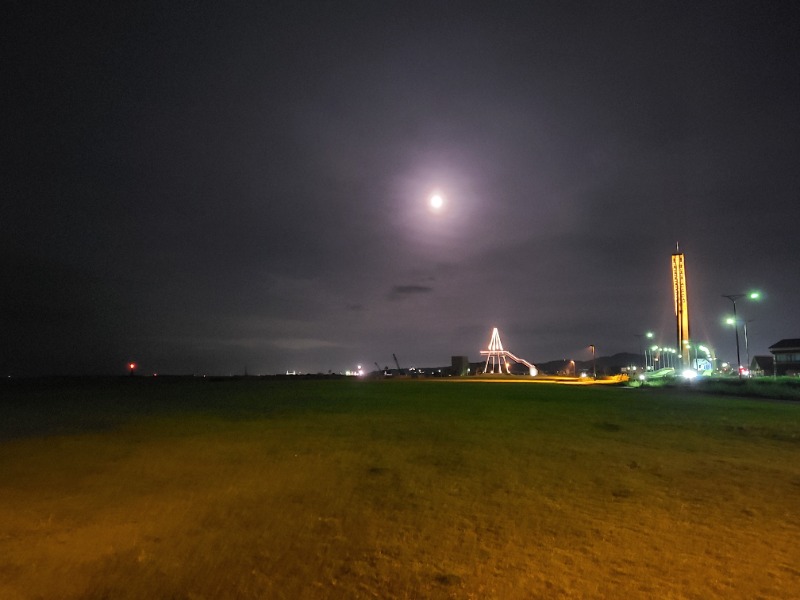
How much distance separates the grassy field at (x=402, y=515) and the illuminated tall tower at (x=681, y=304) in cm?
6590

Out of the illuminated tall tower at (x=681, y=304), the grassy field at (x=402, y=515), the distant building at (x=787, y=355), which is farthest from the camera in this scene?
the distant building at (x=787, y=355)

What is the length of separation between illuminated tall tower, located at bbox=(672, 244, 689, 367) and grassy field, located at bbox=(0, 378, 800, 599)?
6590cm

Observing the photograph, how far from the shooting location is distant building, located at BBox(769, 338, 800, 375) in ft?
333

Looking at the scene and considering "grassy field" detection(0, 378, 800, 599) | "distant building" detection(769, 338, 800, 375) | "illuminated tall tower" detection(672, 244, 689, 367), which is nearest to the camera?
"grassy field" detection(0, 378, 800, 599)

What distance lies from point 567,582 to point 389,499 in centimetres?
402

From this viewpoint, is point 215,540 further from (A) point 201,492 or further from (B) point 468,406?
(B) point 468,406

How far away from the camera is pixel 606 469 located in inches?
471

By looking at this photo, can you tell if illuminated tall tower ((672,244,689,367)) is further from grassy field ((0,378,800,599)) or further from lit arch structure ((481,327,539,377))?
grassy field ((0,378,800,599))

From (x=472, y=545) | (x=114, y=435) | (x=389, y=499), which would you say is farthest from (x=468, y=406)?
(x=472, y=545)

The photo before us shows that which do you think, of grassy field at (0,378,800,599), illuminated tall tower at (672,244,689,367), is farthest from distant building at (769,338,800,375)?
grassy field at (0,378,800,599)

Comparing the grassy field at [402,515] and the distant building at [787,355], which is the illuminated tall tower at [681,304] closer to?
the distant building at [787,355]

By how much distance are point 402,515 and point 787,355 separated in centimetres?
11738

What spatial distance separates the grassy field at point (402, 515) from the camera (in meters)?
6.14

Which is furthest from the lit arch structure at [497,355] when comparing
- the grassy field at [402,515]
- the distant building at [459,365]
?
the grassy field at [402,515]
